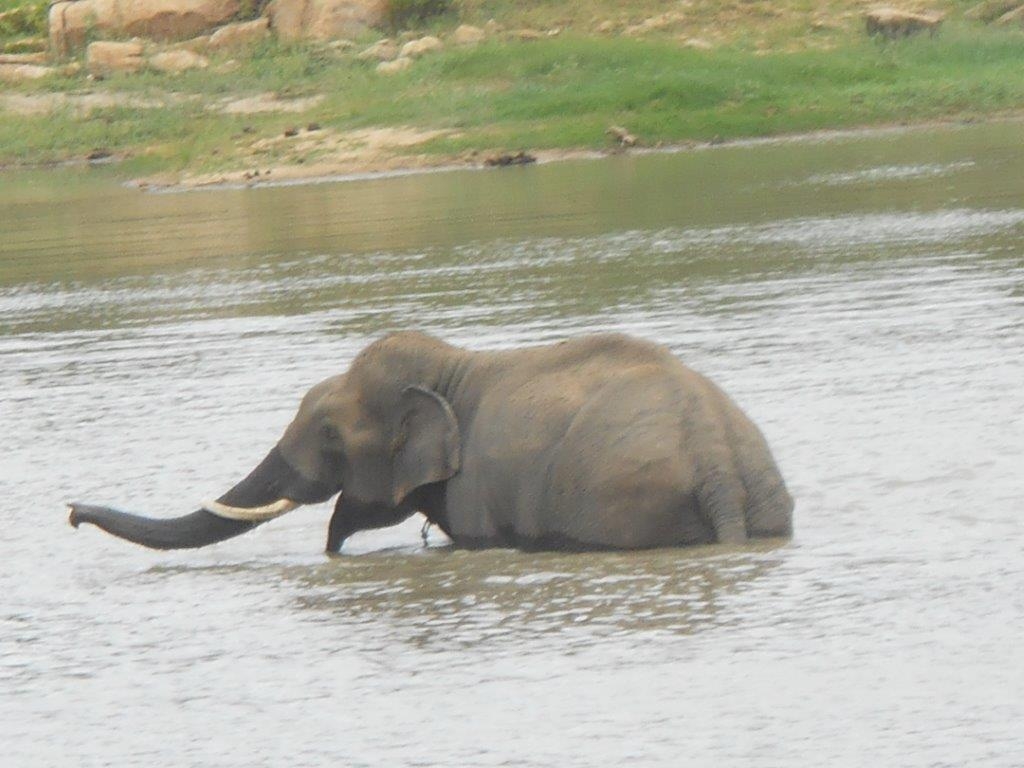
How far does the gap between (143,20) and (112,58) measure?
7.13 ft

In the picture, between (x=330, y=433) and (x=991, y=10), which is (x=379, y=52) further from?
(x=330, y=433)

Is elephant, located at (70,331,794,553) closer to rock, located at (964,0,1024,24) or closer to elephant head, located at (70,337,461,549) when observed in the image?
elephant head, located at (70,337,461,549)

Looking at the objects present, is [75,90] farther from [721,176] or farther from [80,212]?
[721,176]

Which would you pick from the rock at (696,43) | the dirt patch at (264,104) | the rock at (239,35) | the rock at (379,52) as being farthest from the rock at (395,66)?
the rock at (239,35)

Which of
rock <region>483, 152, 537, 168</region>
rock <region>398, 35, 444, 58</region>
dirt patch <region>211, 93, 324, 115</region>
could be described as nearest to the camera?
rock <region>483, 152, 537, 168</region>

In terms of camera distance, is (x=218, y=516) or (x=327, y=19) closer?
(x=218, y=516)

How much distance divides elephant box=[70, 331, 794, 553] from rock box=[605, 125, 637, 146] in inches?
1047

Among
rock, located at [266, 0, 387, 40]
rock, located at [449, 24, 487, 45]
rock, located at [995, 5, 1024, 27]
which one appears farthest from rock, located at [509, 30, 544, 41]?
rock, located at [995, 5, 1024, 27]

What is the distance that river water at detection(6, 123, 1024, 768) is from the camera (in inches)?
245

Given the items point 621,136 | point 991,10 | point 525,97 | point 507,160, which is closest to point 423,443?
point 507,160

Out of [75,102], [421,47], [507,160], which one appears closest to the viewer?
[507,160]

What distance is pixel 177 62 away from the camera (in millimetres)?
45562

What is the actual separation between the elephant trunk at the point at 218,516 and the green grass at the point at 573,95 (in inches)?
1054

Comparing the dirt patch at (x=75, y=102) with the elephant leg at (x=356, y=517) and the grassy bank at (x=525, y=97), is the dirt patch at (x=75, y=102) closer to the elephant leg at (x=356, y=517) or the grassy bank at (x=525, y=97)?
the grassy bank at (x=525, y=97)
